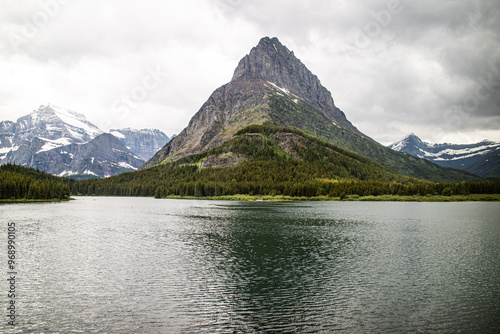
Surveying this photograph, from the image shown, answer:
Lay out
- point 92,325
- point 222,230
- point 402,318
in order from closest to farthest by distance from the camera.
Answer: point 92,325 < point 402,318 < point 222,230

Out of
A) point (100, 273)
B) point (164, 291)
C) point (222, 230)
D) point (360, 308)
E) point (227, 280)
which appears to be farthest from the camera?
point (222, 230)

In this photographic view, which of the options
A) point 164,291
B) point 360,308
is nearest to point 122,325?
point 164,291

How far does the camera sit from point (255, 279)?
130ft

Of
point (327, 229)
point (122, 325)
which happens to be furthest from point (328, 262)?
point (327, 229)

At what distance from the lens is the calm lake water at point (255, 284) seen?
27062 mm

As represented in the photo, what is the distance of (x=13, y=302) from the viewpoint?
31297 millimetres

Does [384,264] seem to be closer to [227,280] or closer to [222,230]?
[227,280]

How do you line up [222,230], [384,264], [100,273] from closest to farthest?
[100,273], [384,264], [222,230]

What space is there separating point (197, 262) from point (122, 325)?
72.7ft

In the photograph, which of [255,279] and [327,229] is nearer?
[255,279]

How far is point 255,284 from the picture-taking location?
37.7 meters

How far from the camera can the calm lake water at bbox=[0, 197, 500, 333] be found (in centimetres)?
2706

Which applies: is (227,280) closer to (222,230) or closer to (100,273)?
(100,273)

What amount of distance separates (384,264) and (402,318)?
20.3 metres
